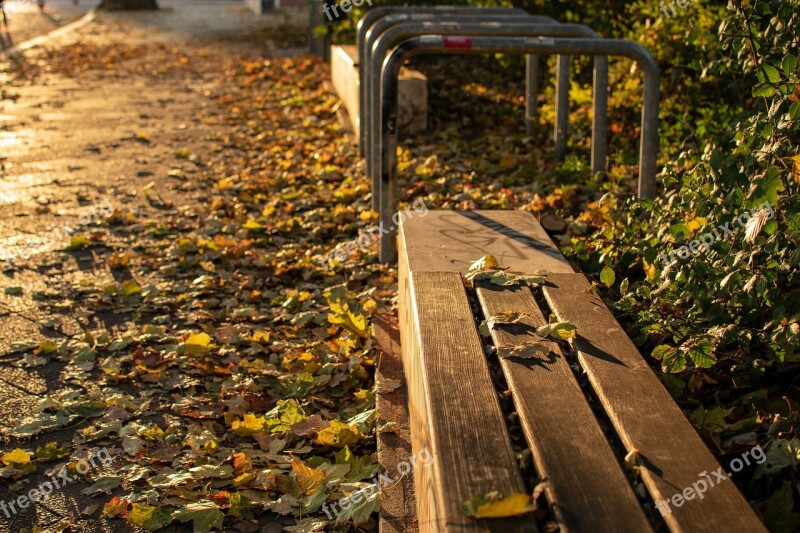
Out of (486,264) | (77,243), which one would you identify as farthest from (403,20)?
(486,264)

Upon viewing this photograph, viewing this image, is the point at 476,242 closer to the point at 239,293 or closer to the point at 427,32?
the point at 239,293

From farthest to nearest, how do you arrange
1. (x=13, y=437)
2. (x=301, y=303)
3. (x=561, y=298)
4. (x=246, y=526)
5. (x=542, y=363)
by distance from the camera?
(x=301, y=303) → (x=13, y=437) → (x=561, y=298) → (x=246, y=526) → (x=542, y=363)

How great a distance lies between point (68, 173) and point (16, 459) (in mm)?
4264

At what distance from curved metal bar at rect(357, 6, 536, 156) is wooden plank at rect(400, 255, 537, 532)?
2895mm

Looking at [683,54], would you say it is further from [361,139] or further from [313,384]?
[313,384]

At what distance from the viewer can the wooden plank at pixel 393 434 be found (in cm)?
270

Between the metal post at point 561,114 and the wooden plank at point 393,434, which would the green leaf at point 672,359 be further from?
the metal post at point 561,114

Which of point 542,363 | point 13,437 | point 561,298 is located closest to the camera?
point 542,363

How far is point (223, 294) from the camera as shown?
4727mm

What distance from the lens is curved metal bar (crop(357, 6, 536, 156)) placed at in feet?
18.6

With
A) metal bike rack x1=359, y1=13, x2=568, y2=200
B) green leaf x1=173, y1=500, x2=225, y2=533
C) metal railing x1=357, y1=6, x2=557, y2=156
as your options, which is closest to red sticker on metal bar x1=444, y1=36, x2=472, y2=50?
metal bike rack x1=359, y1=13, x2=568, y2=200

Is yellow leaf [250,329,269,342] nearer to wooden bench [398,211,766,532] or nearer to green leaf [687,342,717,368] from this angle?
wooden bench [398,211,766,532]

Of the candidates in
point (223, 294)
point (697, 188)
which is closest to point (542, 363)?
point (697, 188)

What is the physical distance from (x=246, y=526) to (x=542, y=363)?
1.02 meters
